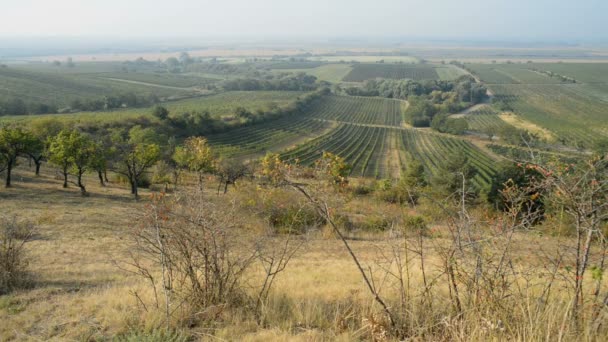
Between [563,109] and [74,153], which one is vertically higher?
[74,153]

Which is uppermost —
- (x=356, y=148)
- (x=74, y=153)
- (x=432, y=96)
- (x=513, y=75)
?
(x=513, y=75)

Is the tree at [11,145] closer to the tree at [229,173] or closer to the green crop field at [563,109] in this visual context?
the tree at [229,173]

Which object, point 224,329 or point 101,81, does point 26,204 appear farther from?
point 101,81

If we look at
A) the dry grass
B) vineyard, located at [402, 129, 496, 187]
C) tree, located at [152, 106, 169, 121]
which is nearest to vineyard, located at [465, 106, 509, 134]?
vineyard, located at [402, 129, 496, 187]

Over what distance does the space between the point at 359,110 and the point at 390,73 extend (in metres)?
79.6

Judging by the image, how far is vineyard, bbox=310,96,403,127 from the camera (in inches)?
3121

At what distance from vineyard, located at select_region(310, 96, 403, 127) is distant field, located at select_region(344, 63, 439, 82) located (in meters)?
42.1

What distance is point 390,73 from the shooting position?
161 meters

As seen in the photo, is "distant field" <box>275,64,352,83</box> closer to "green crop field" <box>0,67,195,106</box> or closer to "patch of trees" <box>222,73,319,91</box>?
"patch of trees" <box>222,73,319,91</box>

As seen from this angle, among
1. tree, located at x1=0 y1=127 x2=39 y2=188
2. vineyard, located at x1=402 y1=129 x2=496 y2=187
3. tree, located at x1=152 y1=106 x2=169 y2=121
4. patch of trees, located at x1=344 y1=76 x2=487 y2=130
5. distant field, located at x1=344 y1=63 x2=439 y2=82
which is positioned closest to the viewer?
tree, located at x1=0 y1=127 x2=39 y2=188

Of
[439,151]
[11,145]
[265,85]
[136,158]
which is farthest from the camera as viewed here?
[265,85]

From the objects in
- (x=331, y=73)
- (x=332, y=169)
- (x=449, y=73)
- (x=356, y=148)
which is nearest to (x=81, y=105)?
(x=356, y=148)

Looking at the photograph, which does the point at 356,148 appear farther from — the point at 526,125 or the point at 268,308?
the point at 268,308

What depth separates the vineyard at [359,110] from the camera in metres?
79.3
